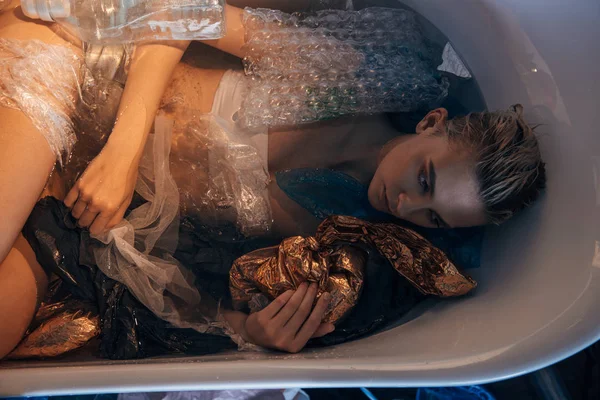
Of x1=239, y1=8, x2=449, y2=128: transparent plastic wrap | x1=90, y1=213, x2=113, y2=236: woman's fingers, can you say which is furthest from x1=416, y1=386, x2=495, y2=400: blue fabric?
x1=90, y1=213, x2=113, y2=236: woman's fingers

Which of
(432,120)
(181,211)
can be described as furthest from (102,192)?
(432,120)

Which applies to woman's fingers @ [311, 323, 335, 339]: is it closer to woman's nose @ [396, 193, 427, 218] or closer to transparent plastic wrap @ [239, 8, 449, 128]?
woman's nose @ [396, 193, 427, 218]

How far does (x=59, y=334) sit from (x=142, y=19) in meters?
0.58

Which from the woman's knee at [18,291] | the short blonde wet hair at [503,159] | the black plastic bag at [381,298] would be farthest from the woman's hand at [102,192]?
the short blonde wet hair at [503,159]

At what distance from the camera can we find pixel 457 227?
2.78ft

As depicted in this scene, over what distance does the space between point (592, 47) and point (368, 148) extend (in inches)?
16.7

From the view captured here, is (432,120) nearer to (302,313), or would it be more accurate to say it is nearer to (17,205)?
(302,313)

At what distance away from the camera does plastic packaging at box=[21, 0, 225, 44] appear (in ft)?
2.80

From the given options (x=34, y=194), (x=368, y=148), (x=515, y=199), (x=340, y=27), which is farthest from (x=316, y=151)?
(x=34, y=194)

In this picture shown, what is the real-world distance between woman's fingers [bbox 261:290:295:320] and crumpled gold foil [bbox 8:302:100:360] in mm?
291

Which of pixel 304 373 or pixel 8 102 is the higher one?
pixel 8 102

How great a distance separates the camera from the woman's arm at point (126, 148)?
76 cm

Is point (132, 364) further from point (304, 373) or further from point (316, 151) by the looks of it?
point (316, 151)

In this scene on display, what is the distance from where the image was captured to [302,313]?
2.50 ft
